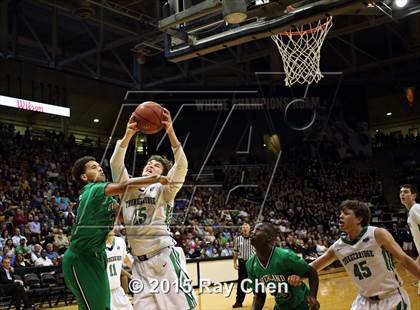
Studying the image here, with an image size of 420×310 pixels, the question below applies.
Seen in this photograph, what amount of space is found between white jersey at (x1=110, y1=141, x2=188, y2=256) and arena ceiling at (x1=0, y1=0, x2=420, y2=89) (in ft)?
36.0

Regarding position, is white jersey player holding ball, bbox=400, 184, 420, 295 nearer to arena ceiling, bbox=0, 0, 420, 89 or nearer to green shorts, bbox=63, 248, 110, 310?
green shorts, bbox=63, 248, 110, 310

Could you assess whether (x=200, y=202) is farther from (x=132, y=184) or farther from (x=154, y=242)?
(x=132, y=184)

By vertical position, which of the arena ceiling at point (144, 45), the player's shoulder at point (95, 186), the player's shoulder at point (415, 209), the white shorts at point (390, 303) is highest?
the arena ceiling at point (144, 45)

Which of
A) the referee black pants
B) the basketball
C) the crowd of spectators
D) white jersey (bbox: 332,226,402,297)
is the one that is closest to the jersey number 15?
white jersey (bbox: 332,226,402,297)

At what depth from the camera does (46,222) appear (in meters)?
12.6

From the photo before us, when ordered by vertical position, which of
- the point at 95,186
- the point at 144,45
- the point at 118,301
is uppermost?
the point at 144,45

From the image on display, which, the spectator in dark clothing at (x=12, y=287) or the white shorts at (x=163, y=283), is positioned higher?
the white shorts at (x=163, y=283)

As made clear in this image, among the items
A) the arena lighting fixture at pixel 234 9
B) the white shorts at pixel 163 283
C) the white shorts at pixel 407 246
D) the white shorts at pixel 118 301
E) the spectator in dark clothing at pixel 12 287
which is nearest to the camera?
the white shorts at pixel 163 283

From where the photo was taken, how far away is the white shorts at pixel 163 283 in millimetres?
3652

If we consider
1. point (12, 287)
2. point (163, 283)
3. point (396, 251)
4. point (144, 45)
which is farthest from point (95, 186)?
point (144, 45)

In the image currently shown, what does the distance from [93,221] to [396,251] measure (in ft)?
7.59

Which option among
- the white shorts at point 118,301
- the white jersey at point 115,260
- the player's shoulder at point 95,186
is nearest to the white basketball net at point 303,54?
the white jersey at point 115,260

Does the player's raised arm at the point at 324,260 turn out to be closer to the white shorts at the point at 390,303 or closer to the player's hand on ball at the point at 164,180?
the white shorts at the point at 390,303

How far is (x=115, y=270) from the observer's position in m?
5.99
